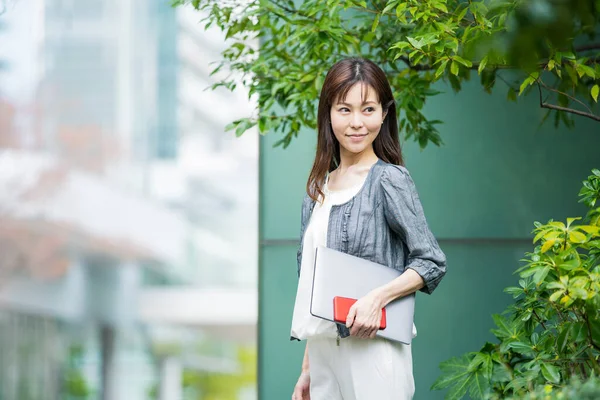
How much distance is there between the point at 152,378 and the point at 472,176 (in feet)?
7.34

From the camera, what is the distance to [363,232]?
236 centimetres

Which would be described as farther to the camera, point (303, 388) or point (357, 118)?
point (303, 388)

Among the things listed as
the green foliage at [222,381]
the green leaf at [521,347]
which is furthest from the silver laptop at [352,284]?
the green foliage at [222,381]

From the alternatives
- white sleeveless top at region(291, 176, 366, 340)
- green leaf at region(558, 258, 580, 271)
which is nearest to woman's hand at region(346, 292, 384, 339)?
white sleeveless top at region(291, 176, 366, 340)

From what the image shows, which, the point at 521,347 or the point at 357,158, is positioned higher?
the point at 357,158

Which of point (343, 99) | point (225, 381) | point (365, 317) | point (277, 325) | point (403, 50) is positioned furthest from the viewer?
point (225, 381)

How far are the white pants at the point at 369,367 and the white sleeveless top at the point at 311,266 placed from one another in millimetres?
58

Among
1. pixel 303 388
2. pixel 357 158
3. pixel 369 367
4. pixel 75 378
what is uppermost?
pixel 357 158

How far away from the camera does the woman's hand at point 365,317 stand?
2.22 m

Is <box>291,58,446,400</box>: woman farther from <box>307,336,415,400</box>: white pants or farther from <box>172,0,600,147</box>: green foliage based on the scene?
<box>172,0,600,147</box>: green foliage

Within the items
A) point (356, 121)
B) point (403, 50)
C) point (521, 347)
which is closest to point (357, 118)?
point (356, 121)

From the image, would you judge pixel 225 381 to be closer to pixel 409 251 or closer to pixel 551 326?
pixel 551 326

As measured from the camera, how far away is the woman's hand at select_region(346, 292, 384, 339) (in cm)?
222

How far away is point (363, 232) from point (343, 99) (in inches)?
14.4
